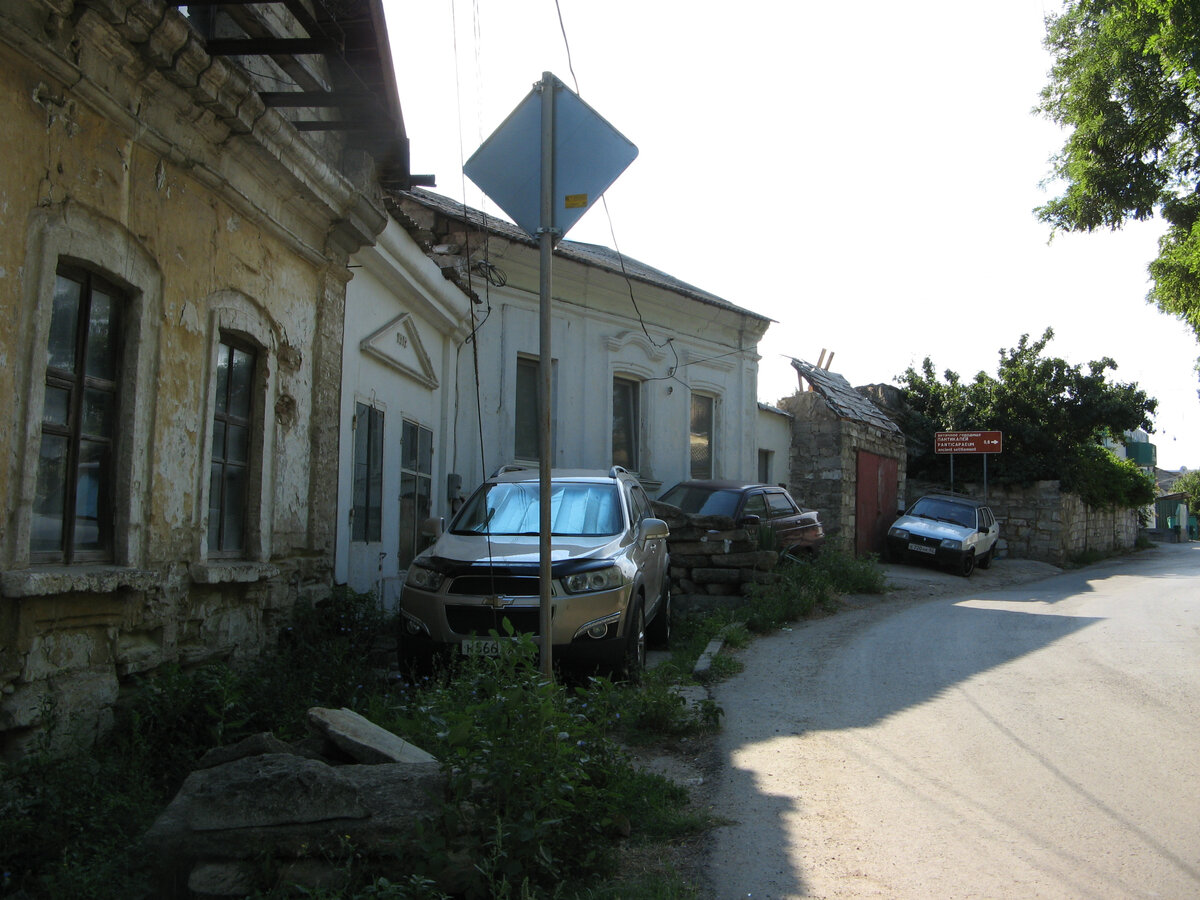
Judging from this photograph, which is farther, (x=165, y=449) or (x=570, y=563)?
(x=570, y=563)

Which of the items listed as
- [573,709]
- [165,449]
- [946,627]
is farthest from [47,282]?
[946,627]

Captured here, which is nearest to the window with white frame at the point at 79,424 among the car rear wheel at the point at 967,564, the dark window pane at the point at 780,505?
the dark window pane at the point at 780,505

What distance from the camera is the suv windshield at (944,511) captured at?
19.9m

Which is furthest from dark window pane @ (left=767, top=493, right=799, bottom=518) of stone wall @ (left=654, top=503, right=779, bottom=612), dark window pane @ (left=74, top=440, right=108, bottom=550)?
dark window pane @ (left=74, top=440, right=108, bottom=550)

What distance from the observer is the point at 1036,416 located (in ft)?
80.6

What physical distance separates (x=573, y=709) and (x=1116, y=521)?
3139 centimetres

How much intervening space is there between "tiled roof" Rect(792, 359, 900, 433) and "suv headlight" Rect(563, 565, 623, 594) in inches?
552

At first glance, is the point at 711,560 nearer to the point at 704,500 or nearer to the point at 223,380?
the point at 704,500

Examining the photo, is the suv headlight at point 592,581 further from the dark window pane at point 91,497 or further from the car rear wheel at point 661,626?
the dark window pane at point 91,497

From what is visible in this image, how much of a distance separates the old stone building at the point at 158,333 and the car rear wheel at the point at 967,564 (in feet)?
48.8

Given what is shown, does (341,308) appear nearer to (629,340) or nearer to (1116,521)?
(629,340)

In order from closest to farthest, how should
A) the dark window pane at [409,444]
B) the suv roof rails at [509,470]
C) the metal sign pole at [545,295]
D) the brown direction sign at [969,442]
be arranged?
the metal sign pole at [545,295] → the suv roof rails at [509,470] → the dark window pane at [409,444] → the brown direction sign at [969,442]

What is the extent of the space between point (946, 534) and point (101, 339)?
1721 centimetres

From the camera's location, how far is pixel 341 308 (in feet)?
26.2
